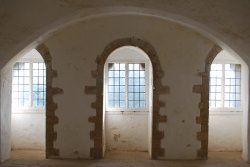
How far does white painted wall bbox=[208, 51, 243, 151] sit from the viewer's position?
337 inches

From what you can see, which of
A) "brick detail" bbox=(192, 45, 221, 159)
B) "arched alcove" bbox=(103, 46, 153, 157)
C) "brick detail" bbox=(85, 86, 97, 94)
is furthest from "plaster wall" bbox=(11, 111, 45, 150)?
"brick detail" bbox=(192, 45, 221, 159)

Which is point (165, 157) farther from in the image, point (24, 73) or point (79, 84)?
point (24, 73)

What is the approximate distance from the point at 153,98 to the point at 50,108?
2301 mm

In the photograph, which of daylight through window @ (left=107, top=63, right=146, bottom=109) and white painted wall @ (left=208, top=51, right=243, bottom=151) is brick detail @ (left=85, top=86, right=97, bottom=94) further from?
white painted wall @ (left=208, top=51, right=243, bottom=151)

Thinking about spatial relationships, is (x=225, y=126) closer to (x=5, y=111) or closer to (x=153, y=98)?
(x=153, y=98)

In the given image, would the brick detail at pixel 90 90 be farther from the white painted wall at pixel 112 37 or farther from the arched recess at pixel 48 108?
the arched recess at pixel 48 108

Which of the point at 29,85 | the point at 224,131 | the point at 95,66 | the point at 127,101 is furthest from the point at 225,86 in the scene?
the point at 29,85

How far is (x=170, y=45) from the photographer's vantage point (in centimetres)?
727

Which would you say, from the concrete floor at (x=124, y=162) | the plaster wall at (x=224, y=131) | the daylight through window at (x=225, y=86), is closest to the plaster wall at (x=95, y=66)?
the concrete floor at (x=124, y=162)

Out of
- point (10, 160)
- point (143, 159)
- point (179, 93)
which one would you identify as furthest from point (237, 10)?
point (10, 160)

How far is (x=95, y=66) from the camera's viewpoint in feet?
24.0

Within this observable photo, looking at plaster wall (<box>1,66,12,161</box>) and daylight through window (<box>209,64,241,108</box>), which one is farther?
daylight through window (<box>209,64,241,108</box>)

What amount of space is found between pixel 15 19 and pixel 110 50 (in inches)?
84.7

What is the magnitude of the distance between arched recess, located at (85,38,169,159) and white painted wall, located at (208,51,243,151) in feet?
6.33
